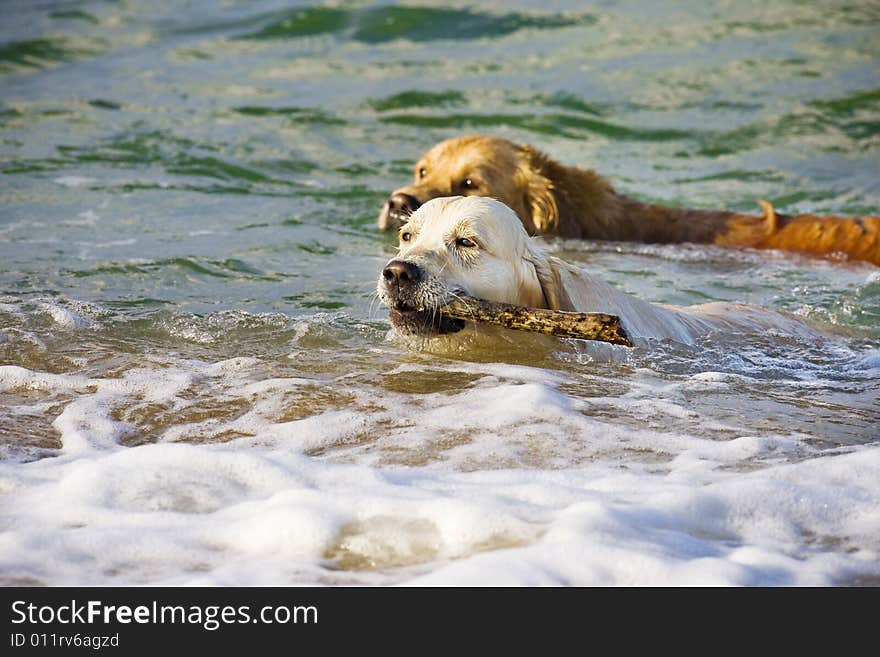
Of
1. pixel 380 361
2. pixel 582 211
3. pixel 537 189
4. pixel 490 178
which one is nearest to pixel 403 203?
pixel 490 178

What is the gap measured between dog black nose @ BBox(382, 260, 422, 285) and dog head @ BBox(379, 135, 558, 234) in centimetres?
390

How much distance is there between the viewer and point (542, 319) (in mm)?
5844

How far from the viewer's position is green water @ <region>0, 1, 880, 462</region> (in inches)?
260

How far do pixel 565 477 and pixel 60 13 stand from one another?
662 inches

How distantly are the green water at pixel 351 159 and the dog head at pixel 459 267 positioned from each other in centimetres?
30

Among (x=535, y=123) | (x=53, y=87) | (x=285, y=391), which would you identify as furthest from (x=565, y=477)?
(x=53, y=87)

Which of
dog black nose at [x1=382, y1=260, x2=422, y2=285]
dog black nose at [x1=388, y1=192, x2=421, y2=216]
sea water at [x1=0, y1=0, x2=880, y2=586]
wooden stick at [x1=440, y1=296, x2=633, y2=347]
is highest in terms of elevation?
dog black nose at [x1=382, y1=260, x2=422, y2=285]

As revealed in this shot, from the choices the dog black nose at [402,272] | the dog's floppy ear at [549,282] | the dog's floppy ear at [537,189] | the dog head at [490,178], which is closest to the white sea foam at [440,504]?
the dog black nose at [402,272]

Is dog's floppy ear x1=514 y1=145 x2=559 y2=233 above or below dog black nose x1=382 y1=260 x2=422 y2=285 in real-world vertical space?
below

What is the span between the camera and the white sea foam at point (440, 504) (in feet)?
13.1

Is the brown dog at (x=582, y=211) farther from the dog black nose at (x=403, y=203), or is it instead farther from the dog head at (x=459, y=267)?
the dog head at (x=459, y=267)

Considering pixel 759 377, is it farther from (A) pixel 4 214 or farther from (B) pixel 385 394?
(A) pixel 4 214

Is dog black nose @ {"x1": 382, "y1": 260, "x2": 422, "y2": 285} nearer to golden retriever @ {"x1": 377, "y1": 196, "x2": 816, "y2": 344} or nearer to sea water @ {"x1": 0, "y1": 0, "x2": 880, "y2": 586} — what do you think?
golden retriever @ {"x1": 377, "y1": 196, "x2": 816, "y2": 344}

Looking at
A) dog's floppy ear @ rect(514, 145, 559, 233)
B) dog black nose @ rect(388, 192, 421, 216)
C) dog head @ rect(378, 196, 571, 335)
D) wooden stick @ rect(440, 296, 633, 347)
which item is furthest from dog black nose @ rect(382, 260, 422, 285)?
dog's floppy ear @ rect(514, 145, 559, 233)
